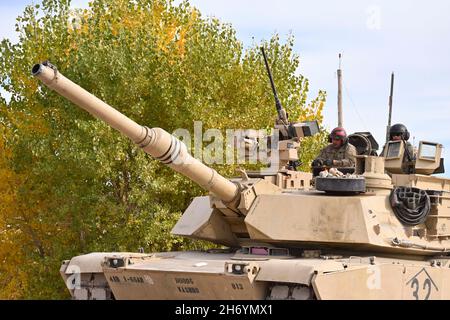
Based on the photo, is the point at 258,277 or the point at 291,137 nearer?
the point at 258,277

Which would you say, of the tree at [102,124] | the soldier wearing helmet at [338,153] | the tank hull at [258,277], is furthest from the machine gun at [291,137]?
the tree at [102,124]

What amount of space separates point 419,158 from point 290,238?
339 centimetres

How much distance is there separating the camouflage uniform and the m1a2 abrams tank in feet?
2.07

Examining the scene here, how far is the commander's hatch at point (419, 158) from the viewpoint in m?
20.6

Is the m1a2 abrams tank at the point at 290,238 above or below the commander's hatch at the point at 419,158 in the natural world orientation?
below

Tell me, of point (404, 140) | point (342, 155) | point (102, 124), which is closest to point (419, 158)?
point (404, 140)

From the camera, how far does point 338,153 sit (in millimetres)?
21156

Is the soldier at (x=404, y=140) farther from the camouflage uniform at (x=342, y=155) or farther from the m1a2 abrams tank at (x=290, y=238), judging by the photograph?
the camouflage uniform at (x=342, y=155)

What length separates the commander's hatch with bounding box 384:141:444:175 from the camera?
2061 cm

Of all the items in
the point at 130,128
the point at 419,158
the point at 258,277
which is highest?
the point at 130,128

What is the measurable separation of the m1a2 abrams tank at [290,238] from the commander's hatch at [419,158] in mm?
25

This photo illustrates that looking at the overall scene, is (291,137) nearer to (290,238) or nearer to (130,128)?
(290,238)
